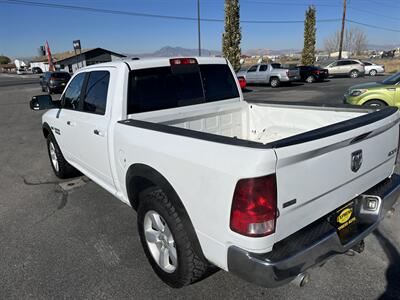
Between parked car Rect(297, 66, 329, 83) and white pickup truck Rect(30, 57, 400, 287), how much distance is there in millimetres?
22807

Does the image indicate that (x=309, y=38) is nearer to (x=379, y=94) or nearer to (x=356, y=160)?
(x=379, y=94)

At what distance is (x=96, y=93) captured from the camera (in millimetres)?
3582

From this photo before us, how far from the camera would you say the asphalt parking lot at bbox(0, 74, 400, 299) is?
2.66 metres

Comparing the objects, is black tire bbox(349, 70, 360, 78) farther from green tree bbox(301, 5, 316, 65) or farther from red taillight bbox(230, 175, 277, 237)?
red taillight bbox(230, 175, 277, 237)

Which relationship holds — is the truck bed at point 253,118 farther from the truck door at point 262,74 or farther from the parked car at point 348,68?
the parked car at point 348,68

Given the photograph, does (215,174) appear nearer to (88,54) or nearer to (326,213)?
(326,213)

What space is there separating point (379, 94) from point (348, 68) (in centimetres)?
2124

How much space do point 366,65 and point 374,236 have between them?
1150 inches

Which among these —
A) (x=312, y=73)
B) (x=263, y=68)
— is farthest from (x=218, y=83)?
(x=312, y=73)

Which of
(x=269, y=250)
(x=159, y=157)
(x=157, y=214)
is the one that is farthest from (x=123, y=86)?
(x=269, y=250)

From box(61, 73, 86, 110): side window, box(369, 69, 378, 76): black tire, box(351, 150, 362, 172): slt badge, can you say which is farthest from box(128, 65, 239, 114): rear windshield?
box(369, 69, 378, 76): black tire

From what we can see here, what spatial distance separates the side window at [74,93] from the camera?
4055 millimetres

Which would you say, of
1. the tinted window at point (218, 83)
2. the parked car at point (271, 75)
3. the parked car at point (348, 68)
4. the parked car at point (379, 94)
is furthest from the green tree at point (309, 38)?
the tinted window at point (218, 83)

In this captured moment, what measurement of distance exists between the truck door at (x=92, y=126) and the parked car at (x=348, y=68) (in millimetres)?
27337
